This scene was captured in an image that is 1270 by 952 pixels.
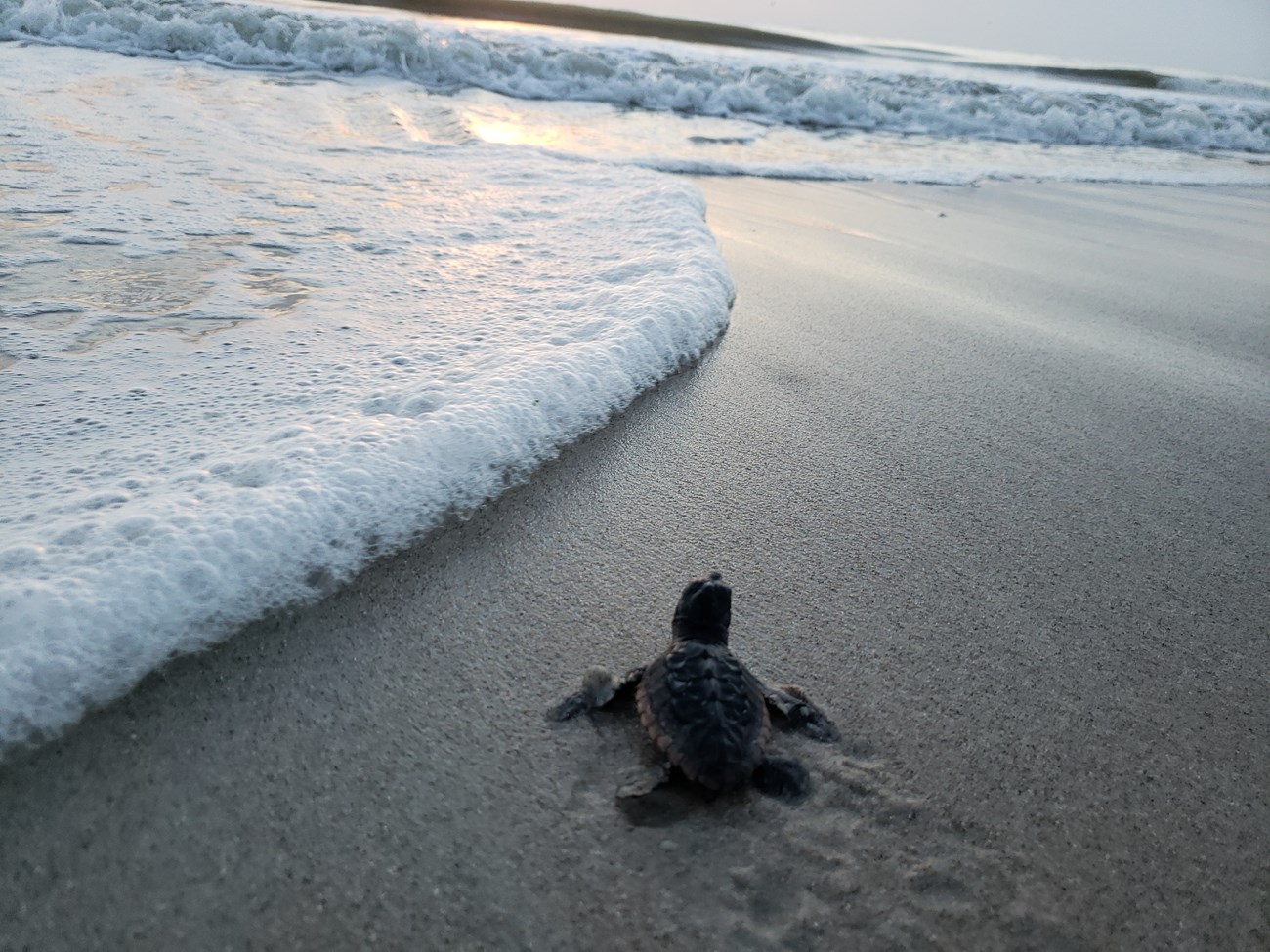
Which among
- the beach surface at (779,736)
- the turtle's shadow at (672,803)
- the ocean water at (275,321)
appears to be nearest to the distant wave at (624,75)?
the ocean water at (275,321)

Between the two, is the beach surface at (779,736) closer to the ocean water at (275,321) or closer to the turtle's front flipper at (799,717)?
the turtle's front flipper at (799,717)

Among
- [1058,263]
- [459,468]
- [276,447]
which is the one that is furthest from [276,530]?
[1058,263]

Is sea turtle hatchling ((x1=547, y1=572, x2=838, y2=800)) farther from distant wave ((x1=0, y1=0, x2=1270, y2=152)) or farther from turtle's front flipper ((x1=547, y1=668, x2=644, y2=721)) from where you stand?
distant wave ((x1=0, y1=0, x2=1270, y2=152))

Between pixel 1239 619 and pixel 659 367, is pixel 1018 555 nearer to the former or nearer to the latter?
pixel 1239 619

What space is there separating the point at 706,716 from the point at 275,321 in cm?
227

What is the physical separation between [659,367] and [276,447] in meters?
1.33

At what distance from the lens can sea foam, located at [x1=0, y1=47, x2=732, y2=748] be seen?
1.71 m

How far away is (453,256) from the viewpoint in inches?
149

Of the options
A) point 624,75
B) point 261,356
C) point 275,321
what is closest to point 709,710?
point 261,356

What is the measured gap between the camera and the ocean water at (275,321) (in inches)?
68.9

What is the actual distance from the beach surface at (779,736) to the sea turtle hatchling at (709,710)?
4 cm

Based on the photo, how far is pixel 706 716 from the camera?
1.37 meters

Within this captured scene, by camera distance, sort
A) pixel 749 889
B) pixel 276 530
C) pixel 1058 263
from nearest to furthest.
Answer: pixel 749 889 < pixel 276 530 < pixel 1058 263

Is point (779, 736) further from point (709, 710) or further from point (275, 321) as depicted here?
point (275, 321)
